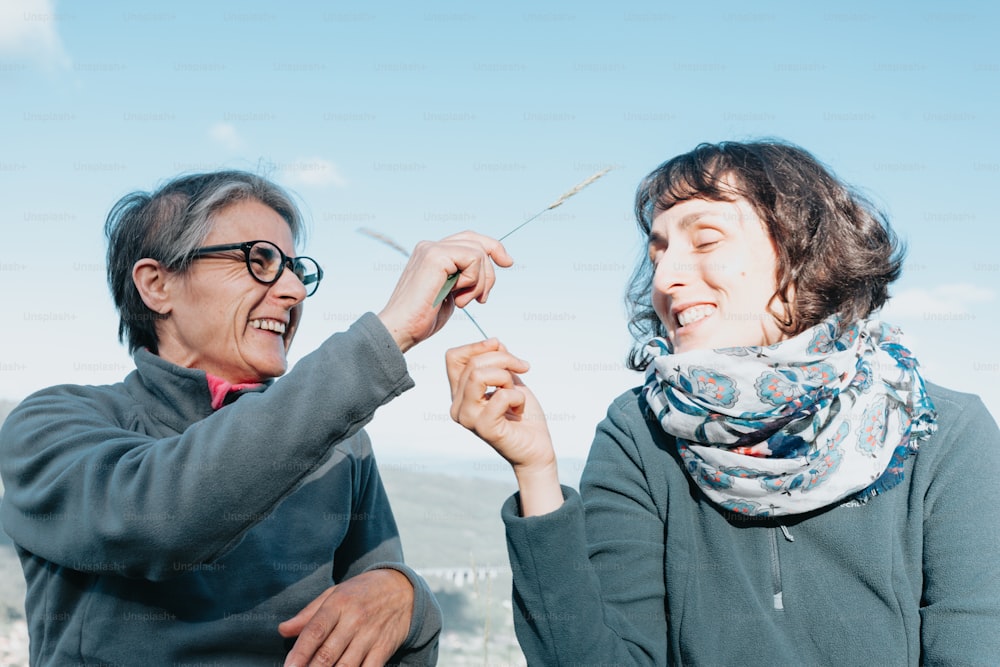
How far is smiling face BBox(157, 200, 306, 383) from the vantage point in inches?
108

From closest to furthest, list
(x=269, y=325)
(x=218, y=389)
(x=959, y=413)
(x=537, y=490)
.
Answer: (x=537, y=490) → (x=959, y=413) → (x=218, y=389) → (x=269, y=325)

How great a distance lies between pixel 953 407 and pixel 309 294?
2094 mm

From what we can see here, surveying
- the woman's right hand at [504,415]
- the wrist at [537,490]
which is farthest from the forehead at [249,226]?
the wrist at [537,490]

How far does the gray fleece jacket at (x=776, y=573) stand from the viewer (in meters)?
2.10

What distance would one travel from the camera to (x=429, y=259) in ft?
6.59

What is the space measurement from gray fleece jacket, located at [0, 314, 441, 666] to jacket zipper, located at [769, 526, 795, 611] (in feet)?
3.42

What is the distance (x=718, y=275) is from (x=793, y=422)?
1.47 feet

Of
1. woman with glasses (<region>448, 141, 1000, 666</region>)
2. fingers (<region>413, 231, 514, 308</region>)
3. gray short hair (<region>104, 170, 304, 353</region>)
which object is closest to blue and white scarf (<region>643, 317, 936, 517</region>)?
woman with glasses (<region>448, 141, 1000, 666</region>)

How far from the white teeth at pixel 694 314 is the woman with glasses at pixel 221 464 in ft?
1.94

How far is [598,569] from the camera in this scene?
91.9 inches

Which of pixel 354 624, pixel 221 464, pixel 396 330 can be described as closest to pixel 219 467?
pixel 221 464

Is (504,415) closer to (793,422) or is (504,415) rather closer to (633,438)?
(633,438)

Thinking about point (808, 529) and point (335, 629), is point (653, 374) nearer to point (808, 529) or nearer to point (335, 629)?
point (808, 529)

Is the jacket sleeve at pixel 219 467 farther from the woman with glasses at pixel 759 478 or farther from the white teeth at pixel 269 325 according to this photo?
the white teeth at pixel 269 325
